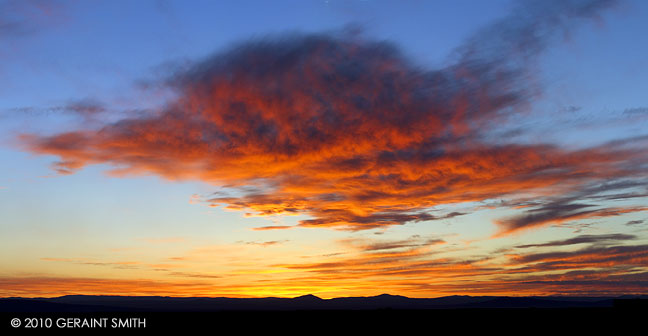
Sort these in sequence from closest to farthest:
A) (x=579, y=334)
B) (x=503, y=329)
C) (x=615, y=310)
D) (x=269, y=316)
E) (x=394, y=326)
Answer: (x=579, y=334)
(x=503, y=329)
(x=394, y=326)
(x=615, y=310)
(x=269, y=316)

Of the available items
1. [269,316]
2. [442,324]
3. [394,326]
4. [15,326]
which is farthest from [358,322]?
[15,326]

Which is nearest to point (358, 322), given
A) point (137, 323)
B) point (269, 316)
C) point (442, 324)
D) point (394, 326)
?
point (394, 326)

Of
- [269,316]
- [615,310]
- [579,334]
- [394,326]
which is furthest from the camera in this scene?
[269,316]

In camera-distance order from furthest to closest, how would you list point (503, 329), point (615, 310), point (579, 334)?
point (615, 310), point (503, 329), point (579, 334)

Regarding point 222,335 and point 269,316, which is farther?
point 269,316

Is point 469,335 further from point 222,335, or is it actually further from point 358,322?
point 222,335

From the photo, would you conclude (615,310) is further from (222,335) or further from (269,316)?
(222,335)

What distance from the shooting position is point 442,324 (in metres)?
61.8

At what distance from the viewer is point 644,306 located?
63469 millimetres

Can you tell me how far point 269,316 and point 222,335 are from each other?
19.1 metres

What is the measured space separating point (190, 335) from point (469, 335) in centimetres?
2579

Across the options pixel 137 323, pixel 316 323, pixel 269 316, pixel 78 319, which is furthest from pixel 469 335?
pixel 78 319

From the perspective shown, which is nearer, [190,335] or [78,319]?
[190,335]

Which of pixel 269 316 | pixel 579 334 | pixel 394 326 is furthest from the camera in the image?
pixel 269 316
